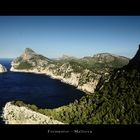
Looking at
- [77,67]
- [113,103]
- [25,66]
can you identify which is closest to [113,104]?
[113,103]

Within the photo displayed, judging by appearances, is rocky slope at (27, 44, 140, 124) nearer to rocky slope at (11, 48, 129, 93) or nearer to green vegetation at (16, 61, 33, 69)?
rocky slope at (11, 48, 129, 93)

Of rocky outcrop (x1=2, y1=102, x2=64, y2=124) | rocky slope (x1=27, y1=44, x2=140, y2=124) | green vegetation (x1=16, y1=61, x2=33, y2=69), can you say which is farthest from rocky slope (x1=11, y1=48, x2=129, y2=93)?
rocky outcrop (x1=2, y1=102, x2=64, y2=124)

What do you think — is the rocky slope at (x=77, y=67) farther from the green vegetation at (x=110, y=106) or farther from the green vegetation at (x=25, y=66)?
the green vegetation at (x=110, y=106)
